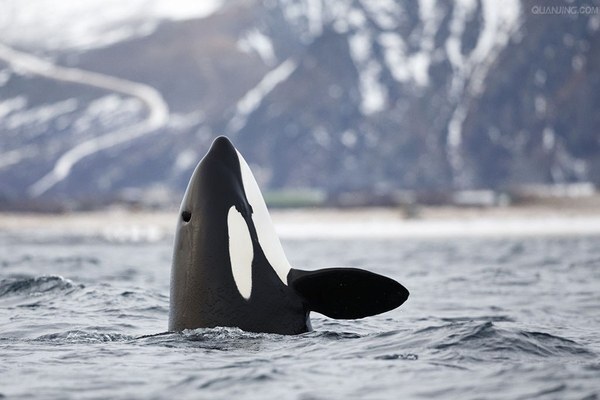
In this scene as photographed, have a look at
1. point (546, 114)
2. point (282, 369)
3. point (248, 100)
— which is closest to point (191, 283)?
point (282, 369)

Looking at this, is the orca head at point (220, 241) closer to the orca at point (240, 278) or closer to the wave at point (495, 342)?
the orca at point (240, 278)

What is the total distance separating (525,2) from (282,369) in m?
102

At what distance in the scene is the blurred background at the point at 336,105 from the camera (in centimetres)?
9425

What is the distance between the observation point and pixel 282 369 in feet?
24.5

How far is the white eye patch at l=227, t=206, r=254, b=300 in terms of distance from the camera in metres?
8.30

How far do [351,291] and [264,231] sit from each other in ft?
2.90

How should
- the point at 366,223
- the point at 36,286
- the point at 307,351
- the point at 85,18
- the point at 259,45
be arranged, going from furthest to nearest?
1. the point at 85,18
2. the point at 259,45
3. the point at 366,223
4. the point at 36,286
5. the point at 307,351

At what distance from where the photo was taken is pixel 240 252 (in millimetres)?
8375

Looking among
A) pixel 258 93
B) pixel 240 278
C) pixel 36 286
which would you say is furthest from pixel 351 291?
pixel 258 93

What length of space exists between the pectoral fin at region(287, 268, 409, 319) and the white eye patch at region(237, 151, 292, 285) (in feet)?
0.80

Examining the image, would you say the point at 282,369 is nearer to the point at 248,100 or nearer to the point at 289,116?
the point at 289,116

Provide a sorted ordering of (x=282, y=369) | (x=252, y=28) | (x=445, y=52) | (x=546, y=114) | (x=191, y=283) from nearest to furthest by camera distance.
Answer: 1. (x=282, y=369)
2. (x=191, y=283)
3. (x=546, y=114)
4. (x=445, y=52)
5. (x=252, y=28)

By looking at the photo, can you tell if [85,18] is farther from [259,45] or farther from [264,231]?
[264,231]

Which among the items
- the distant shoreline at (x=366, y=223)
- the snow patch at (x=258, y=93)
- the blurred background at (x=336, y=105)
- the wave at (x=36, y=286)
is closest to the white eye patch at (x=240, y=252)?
the wave at (x=36, y=286)
